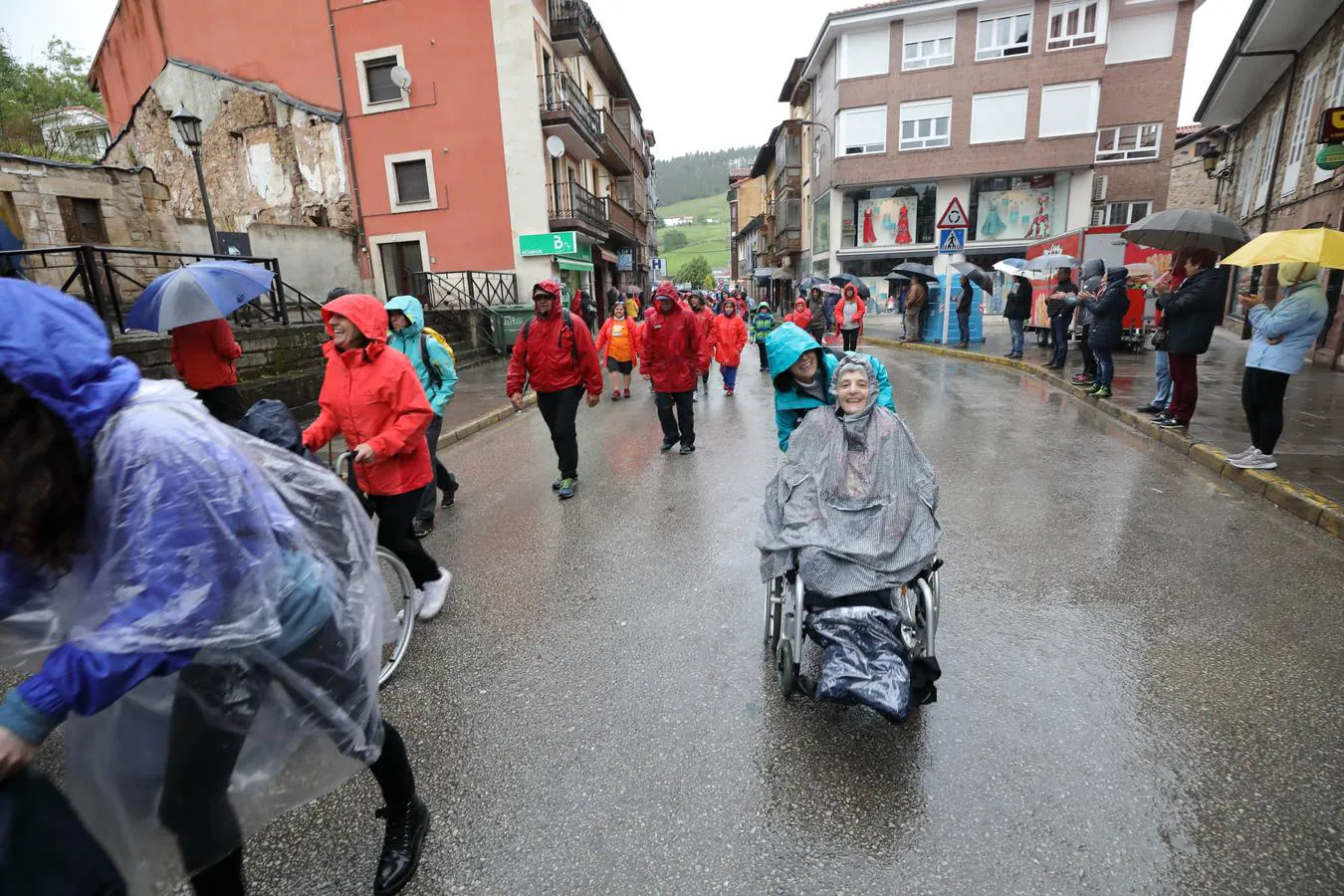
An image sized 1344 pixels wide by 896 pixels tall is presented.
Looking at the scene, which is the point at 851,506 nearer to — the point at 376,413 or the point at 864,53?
the point at 376,413

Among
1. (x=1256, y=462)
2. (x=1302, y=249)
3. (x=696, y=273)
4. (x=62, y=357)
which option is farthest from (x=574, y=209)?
(x=696, y=273)

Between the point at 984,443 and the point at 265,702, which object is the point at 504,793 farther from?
the point at 984,443

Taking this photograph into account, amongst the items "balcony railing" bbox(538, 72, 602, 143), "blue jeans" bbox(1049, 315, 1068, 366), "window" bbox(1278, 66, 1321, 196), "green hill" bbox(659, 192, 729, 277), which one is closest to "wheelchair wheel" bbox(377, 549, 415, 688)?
"blue jeans" bbox(1049, 315, 1068, 366)

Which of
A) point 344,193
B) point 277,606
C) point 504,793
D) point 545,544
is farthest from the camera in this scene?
point 344,193

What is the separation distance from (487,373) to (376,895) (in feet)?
43.5

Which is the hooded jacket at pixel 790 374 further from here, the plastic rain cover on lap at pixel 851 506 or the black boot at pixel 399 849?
the black boot at pixel 399 849

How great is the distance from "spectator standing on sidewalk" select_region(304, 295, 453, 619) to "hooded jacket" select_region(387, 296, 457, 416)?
157 centimetres

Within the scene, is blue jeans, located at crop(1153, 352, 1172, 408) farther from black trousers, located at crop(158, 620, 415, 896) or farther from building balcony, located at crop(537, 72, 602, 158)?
building balcony, located at crop(537, 72, 602, 158)

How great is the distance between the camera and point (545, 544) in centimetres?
492

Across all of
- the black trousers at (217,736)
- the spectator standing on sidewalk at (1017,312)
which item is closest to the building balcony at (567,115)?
the spectator standing on sidewalk at (1017,312)

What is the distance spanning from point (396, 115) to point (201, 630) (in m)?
23.1

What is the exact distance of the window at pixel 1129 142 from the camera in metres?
28.1

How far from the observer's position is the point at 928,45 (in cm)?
2736

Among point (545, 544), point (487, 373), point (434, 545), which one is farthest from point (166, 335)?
point (487, 373)
